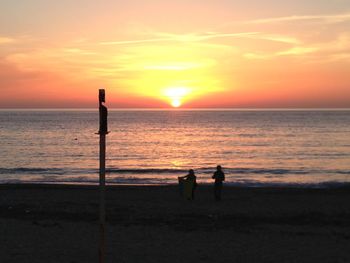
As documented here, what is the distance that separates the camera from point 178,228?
15312 millimetres

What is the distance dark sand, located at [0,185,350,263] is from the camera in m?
12.0

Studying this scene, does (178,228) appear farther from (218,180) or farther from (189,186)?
(218,180)

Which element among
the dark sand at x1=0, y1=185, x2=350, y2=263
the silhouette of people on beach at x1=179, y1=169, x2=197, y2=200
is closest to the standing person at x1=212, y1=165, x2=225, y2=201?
the dark sand at x1=0, y1=185, x2=350, y2=263

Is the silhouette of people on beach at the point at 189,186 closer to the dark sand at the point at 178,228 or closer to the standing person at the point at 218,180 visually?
the dark sand at the point at 178,228

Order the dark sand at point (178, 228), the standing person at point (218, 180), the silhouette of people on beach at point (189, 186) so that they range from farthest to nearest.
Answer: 1. the standing person at point (218, 180)
2. the silhouette of people on beach at point (189, 186)
3. the dark sand at point (178, 228)

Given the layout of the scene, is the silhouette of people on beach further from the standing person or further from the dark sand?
the standing person

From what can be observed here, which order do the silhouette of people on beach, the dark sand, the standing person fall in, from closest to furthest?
the dark sand, the silhouette of people on beach, the standing person

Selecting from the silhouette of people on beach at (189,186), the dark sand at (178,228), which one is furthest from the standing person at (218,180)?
the silhouette of people on beach at (189,186)

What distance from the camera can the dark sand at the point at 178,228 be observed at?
12.0 metres

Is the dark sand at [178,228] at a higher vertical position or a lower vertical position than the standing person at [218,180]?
lower

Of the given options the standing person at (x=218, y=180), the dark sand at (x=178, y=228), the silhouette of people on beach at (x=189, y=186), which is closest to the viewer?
the dark sand at (x=178, y=228)

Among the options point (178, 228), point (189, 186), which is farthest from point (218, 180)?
point (178, 228)

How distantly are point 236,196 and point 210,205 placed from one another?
350cm

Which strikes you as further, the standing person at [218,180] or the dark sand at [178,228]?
the standing person at [218,180]
